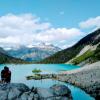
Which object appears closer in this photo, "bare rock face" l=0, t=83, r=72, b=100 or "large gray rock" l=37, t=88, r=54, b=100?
"bare rock face" l=0, t=83, r=72, b=100

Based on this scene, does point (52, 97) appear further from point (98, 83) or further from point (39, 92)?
point (98, 83)

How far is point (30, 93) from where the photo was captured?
37312mm

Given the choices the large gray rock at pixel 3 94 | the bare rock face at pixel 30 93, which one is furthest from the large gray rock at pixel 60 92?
the large gray rock at pixel 3 94

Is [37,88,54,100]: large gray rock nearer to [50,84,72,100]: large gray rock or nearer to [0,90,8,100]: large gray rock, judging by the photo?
[50,84,72,100]: large gray rock

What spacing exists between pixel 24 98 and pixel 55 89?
12.4 ft

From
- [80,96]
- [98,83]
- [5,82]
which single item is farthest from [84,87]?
[5,82]

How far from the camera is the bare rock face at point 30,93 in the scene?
36656 millimetres

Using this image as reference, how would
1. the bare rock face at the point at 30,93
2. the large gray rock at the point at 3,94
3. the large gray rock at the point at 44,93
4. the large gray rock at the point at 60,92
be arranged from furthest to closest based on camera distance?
the large gray rock at the point at 60,92 → the large gray rock at the point at 44,93 → the bare rock face at the point at 30,93 → the large gray rock at the point at 3,94

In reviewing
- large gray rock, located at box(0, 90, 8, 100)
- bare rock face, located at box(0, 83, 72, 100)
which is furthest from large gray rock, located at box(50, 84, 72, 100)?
large gray rock, located at box(0, 90, 8, 100)

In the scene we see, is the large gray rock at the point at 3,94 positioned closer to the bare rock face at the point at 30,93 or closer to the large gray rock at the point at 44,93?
the bare rock face at the point at 30,93

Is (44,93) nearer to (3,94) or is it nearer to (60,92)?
(60,92)

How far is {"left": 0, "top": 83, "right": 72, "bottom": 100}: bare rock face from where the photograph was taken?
36.7m

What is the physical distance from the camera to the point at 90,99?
6750 centimetres

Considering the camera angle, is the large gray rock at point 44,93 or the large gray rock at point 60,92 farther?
the large gray rock at point 60,92
